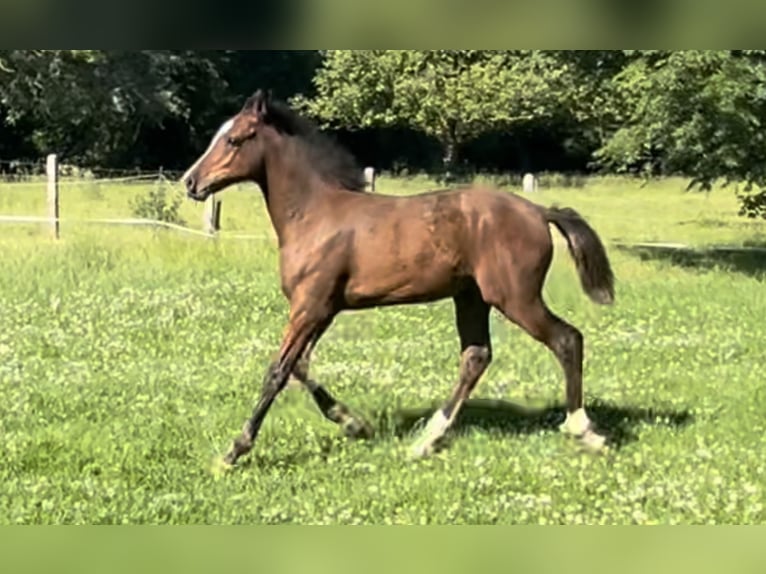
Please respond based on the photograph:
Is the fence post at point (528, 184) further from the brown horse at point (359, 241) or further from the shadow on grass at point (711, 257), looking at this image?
the brown horse at point (359, 241)

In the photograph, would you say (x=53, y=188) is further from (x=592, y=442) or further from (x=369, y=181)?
(x=592, y=442)

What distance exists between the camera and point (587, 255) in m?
5.69

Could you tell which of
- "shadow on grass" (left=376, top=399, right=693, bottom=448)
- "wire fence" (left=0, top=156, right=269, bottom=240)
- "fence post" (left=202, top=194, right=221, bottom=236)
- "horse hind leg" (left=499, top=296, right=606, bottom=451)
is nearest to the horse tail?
"horse hind leg" (left=499, top=296, right=606, bottom=451)

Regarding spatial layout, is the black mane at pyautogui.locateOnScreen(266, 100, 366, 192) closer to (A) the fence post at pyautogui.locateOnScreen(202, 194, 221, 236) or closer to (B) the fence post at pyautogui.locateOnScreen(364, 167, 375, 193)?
(B) the fence post at pyautogui.locateOnScreen(364, 167, 375, 193)

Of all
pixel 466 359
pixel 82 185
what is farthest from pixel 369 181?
pixel 82 185

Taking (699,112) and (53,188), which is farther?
(53,188)

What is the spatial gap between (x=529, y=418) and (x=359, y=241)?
5.63ft

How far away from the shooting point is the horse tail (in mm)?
5691

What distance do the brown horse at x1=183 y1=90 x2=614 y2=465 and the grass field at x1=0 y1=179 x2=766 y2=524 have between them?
382 millimetres

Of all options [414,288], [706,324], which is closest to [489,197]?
[414,288]

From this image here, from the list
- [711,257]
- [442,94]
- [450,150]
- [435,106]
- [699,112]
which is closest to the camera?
[699,112]

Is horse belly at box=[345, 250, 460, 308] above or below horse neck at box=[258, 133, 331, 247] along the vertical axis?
below

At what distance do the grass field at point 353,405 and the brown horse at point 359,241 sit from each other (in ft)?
1.25
